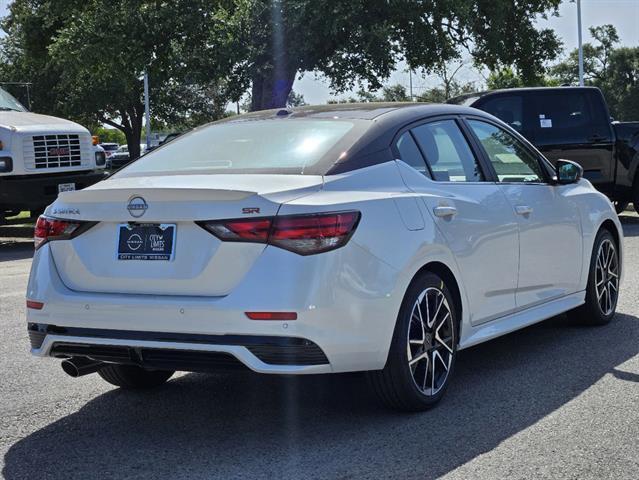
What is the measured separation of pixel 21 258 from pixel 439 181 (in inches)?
364

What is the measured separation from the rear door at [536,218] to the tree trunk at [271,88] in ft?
59.4

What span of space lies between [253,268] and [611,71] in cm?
9481

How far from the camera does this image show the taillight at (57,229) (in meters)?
4.62

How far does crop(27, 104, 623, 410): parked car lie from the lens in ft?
13.8

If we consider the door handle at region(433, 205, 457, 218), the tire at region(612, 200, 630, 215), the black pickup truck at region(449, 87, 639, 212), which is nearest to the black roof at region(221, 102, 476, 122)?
the door handle at region(433, 205, 457, 218)

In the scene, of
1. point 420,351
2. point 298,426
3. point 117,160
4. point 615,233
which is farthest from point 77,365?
point 117,160

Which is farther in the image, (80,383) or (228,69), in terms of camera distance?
(228,69)

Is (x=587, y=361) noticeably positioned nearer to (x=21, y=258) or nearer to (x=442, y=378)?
(x=442, y=378)

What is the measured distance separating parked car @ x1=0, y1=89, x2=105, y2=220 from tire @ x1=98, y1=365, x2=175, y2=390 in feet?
29.7

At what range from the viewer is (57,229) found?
4719mm

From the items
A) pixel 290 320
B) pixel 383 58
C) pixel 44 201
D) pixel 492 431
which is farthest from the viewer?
pixel 383 58

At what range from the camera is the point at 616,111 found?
87.9 meters

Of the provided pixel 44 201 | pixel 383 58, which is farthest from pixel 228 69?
pixel 44 201

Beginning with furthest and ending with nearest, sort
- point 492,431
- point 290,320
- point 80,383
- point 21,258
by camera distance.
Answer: point 21,258 → point 80,383 → point 492,431 → point 290,320
